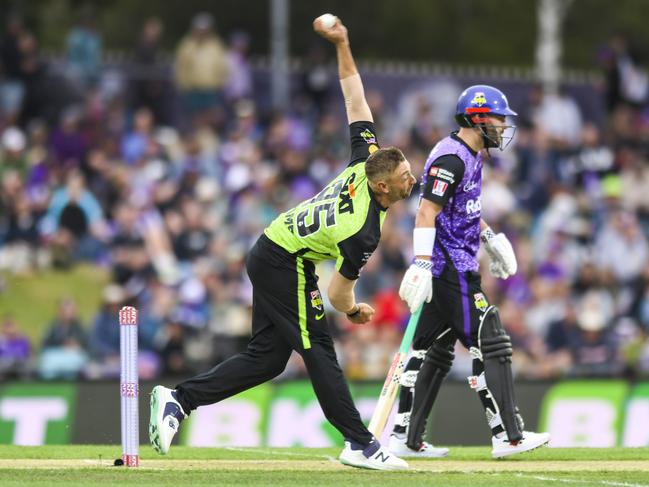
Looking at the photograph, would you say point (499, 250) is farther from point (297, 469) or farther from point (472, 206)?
point (297, 469)

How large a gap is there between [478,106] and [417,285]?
4.92 feet

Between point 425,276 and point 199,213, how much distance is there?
1040cm

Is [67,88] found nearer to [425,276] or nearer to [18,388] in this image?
[18,388]

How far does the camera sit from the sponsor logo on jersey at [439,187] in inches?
→ 458

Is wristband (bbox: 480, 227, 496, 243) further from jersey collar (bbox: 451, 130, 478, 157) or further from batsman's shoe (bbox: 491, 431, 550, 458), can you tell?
batsman's shoe (bbox: 491, 431, 550, 458)

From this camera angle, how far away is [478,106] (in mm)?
11992

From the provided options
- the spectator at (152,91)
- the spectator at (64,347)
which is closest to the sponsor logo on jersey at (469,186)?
the spectator at (64,347)

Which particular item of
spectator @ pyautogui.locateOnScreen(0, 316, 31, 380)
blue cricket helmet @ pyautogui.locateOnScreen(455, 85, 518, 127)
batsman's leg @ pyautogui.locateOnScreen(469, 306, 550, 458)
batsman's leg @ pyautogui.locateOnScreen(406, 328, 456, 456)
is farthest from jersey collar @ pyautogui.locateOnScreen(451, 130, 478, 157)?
spectator @ pyautogui.locateOnScreen(0, 316, 31, 380)

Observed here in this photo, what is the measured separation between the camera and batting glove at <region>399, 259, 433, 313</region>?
37.7 ft

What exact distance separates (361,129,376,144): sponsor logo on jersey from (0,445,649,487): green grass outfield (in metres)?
2.33

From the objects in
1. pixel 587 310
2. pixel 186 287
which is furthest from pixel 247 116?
pixel 587 310

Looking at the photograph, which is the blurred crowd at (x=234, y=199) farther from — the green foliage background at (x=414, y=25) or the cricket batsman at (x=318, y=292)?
the green foliage background at (x=414, y=25)

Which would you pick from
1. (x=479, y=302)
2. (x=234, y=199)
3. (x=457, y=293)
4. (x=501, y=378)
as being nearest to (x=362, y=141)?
(x=457, y=293)

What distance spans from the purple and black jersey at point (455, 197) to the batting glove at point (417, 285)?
43cm
